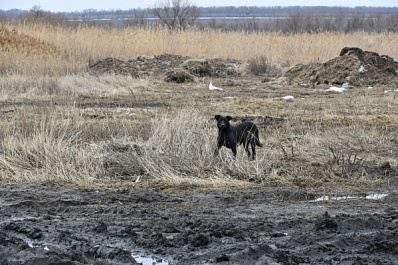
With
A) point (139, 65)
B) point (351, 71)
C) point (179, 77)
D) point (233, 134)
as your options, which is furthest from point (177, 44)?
point (233, 134)

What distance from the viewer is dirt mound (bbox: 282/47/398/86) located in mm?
16483

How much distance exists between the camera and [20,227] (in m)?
3.84

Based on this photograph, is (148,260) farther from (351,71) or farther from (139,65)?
(139,65)

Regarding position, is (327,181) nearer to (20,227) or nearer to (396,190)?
(396,190)

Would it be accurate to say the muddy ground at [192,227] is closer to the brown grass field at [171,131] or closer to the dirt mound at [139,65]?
the brown grass field at [171,131]

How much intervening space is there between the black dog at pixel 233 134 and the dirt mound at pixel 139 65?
12.0m

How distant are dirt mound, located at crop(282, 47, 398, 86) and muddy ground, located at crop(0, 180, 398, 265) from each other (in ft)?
39.6

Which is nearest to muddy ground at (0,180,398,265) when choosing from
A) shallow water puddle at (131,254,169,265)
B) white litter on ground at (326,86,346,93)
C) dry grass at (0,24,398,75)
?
shallow water puddle at (131,254,169,265)

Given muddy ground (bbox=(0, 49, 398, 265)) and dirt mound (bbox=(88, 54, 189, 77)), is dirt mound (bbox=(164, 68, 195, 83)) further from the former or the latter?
muddy ground (bbox=(0, 49, 398, 265))

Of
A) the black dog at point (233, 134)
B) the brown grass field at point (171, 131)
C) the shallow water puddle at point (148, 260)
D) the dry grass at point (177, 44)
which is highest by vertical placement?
the dry grass at point (177, 44)

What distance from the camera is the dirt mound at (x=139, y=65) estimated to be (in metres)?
19.2

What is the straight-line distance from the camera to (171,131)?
7.21 metres

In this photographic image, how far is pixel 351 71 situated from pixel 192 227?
1438 cm

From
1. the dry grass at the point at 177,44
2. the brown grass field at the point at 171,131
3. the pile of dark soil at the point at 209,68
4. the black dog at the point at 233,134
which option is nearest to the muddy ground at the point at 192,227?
the brown grass field at the point at 171,131
